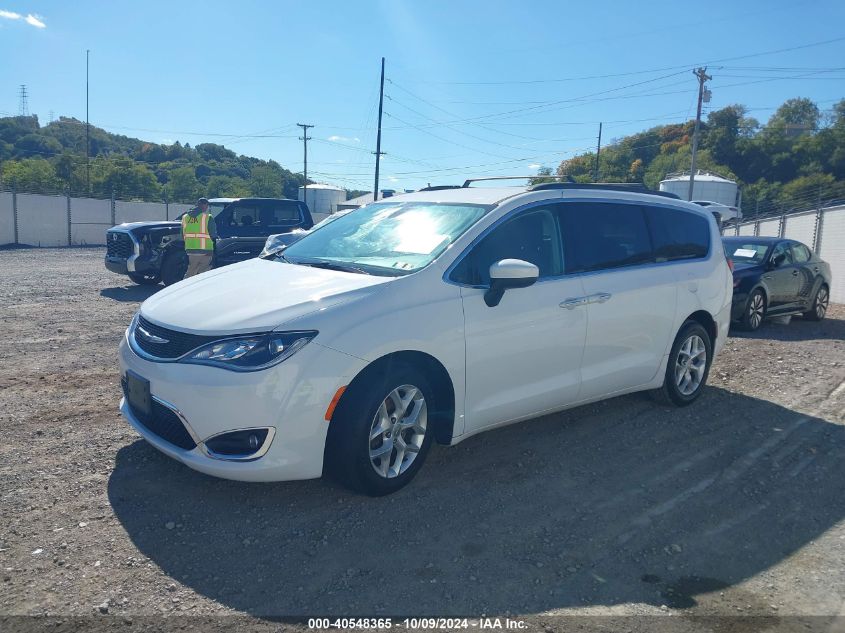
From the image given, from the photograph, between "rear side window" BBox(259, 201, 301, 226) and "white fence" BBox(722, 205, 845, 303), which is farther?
"white fence" BBox(722, 205, 845, 303)

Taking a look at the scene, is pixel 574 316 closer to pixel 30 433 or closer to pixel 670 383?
pixel 670 383

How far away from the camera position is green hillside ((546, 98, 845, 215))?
→ 60153 millimetres

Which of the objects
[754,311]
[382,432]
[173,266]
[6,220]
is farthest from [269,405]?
[6,220]

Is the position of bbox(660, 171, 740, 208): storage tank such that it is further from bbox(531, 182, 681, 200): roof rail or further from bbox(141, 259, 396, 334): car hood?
bbox(141, 259, 396, 334): car hood

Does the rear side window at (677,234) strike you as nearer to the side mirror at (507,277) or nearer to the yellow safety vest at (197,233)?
the side mirror at (507,277)

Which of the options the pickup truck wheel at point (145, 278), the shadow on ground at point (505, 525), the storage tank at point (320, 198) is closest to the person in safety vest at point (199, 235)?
the pickup truck wheel at point (145, 278)

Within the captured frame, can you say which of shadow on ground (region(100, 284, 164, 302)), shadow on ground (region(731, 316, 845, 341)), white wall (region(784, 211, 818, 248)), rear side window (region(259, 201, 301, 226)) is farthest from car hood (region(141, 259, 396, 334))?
white wall (region(784, 211, 818, 248))

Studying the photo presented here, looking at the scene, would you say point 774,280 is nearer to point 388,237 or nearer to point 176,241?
point 388,237

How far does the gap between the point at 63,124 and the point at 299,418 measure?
336 ft

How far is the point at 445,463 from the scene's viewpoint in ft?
14.5

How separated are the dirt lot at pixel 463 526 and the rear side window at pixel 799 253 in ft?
22.4

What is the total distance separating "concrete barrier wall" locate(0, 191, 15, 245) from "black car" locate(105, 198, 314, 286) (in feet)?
47.3

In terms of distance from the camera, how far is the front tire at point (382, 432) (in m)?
3.55

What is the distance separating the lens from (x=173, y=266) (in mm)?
13031
